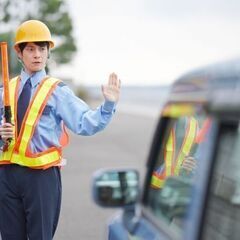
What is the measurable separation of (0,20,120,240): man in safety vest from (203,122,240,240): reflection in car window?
1.77 meters

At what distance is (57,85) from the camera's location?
14.5 feet

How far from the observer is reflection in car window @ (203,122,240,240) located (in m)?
2.42

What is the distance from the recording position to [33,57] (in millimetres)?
4473

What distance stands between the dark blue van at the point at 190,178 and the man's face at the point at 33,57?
1432mm

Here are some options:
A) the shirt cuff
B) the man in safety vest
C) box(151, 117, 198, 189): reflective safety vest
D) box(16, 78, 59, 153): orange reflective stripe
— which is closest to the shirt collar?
the man in safety vest

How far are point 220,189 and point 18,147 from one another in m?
2.04

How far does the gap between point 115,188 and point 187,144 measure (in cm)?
62

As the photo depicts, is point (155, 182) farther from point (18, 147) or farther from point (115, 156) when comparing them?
point (115, 156)

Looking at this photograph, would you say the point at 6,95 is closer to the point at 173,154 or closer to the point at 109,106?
the point at 109,106

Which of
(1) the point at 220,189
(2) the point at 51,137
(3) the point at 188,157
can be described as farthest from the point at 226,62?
(2) the point at 51,137

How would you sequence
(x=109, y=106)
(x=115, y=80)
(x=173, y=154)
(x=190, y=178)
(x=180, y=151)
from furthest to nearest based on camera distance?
(x=109, y=106), (x=115, y=80), (x=180, y=151), (x=173, y=154), (x=190, y=178)

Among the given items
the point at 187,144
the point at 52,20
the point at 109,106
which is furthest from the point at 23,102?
the point at 52,20

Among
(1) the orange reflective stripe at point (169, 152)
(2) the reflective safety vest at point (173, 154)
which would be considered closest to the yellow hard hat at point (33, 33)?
(2) the reflective safety vest at point (173, 154)

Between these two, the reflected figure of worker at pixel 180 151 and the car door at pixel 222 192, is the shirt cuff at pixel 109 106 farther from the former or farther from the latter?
the car door at pixel 222 192
